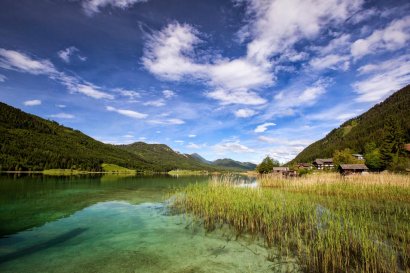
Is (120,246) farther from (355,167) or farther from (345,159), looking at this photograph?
(345,159)

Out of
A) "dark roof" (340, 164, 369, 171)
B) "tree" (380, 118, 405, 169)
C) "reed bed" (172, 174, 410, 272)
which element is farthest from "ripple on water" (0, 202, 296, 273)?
"dark roof" (340, 164, 369, 171)

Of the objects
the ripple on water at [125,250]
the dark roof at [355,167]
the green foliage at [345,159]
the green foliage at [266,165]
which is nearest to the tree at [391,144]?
the dark roof at [355,167]

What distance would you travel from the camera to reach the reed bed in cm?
869

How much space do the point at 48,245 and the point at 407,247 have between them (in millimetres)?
16084

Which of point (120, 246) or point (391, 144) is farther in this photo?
point (391, 144)

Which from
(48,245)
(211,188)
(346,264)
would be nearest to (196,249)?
(346,264)

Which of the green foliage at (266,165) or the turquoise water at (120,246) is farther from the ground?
the green foliage at (266,165)

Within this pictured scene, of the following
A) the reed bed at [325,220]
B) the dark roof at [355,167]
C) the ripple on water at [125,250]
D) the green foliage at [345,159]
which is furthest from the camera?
the green foliage at [345,159]

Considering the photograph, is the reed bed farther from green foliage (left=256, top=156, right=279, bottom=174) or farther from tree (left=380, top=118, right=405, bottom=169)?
green foliage (left=256, top=156, right=279, bottom=174)

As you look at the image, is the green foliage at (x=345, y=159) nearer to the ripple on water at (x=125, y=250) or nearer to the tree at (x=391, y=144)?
the tree at (x=391, y=144)

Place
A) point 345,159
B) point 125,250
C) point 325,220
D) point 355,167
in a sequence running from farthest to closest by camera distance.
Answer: point 345,159 → point 355,167 → point 325,220 → point 125,250

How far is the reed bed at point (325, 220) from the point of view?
869 centimetres

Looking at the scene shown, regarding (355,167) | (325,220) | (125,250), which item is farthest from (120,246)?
(355,167)

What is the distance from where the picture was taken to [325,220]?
1180cm
